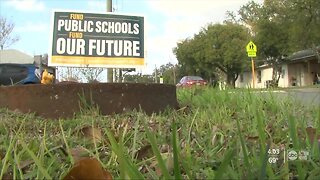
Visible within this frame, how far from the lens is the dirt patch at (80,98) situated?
4.28 m

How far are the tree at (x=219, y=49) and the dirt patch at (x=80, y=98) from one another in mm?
49372

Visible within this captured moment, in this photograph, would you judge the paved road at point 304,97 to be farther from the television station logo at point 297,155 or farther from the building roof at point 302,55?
the building roof at point 302,55

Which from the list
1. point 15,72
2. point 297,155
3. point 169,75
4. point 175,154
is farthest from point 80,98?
point 169,75

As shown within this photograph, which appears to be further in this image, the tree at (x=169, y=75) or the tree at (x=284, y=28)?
the tree at (x=284, y=28)

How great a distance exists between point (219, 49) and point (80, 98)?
5384 centimetres

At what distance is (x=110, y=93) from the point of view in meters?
4.38

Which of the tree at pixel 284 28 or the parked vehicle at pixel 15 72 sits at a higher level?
the tree at pixel 284 28

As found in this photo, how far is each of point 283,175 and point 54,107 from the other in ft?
10.9

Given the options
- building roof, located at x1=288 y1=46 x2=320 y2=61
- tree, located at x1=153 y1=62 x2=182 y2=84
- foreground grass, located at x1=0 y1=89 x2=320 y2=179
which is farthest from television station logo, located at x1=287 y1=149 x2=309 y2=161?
building roof, located at x1=288 y1=46 x2=320 y2=61

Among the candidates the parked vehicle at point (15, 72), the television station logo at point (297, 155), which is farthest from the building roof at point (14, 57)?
the television station logo at point (297, 155)

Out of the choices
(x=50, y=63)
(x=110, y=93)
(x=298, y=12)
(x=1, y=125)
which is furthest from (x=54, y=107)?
(x=298, y=12)

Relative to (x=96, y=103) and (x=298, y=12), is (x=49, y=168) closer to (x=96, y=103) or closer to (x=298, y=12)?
(x=96, y=103)

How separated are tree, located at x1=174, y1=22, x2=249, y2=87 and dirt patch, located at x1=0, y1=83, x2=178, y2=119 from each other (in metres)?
49.4

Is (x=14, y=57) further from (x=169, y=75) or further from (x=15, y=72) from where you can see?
(x=169, y=75)
